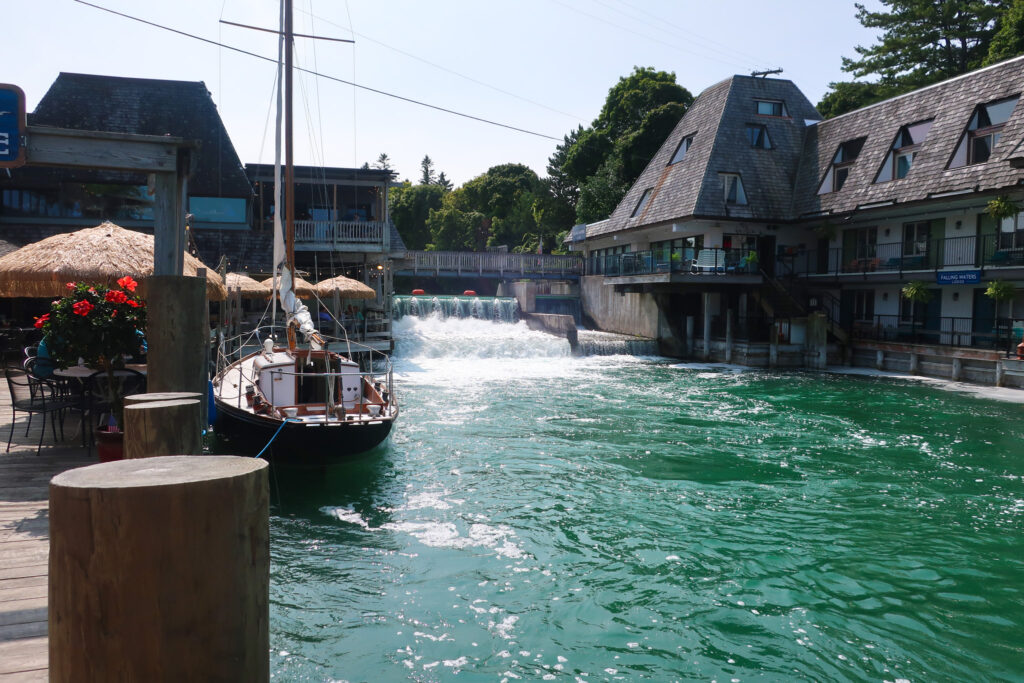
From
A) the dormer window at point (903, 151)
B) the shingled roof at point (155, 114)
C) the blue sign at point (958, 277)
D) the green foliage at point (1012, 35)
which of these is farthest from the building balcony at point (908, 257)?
the shingled roof at point (155, 114)

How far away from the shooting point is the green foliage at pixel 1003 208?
22859 millimetres

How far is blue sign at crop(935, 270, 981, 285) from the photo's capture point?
24.8 m

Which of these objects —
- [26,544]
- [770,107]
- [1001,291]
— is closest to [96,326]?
[26,544]

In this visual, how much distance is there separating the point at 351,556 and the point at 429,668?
2758 mm

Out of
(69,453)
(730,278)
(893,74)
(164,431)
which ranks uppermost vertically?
(893,74)

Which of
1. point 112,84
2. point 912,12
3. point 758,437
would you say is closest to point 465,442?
point 758,437

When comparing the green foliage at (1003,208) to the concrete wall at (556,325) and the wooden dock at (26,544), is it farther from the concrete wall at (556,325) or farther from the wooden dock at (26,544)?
the wooden dock at (26,544)

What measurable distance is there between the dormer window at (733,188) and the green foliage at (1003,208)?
1155 cm

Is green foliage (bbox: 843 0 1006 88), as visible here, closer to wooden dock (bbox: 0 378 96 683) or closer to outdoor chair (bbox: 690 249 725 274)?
outdoor chair (bbox: 690 249 725 274)

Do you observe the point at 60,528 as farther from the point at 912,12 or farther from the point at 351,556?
the point at 912,12

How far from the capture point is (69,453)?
852 centimetres

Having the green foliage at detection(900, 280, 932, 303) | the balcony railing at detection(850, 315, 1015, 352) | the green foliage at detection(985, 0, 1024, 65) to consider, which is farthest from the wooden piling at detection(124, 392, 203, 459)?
the green foliage at detection(985, 0, 1024, 65)

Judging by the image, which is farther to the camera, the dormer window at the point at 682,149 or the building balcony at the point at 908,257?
the dormer window at the point at 682,149

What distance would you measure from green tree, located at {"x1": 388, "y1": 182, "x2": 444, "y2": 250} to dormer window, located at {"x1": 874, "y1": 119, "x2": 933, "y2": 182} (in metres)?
59.2
